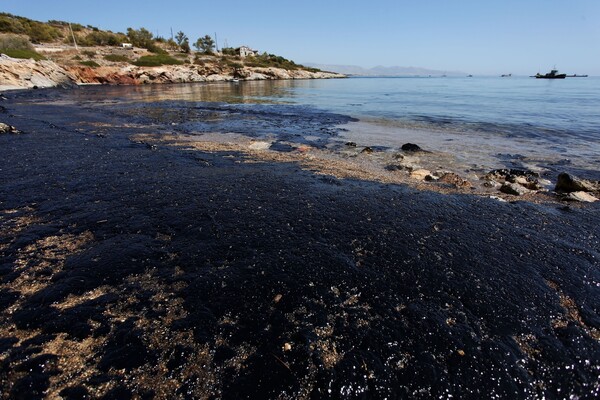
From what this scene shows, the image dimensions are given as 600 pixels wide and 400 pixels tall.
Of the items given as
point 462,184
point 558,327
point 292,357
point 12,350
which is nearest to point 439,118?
point 462,184

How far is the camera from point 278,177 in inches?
362

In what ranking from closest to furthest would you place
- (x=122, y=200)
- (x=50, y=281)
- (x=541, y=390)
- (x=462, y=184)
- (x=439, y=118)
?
(x=541, y=390) < (x=50, y=281) < (x=122, y=200) < (x=462, y=184) < (x=439, y=118)

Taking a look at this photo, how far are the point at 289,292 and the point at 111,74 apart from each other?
3269 inches

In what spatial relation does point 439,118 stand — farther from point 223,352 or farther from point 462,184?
point 223,352

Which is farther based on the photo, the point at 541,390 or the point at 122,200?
the point at 122,200

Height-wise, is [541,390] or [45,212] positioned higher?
[45,212]

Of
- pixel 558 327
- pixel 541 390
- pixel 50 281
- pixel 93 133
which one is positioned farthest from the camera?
pixel 93 133

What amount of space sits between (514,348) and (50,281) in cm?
640

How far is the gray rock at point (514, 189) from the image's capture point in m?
8.31

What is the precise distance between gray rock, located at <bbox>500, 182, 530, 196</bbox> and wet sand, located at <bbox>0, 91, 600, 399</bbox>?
976 mm

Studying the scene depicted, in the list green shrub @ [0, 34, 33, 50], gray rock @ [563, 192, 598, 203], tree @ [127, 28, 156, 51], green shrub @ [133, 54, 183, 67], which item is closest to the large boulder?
gray rock @ [563, 192, 598, 203]

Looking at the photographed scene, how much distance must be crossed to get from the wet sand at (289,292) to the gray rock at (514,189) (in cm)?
98

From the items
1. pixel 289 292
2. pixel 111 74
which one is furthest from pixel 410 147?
pixel 111 74

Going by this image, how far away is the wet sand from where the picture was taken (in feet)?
10.1
